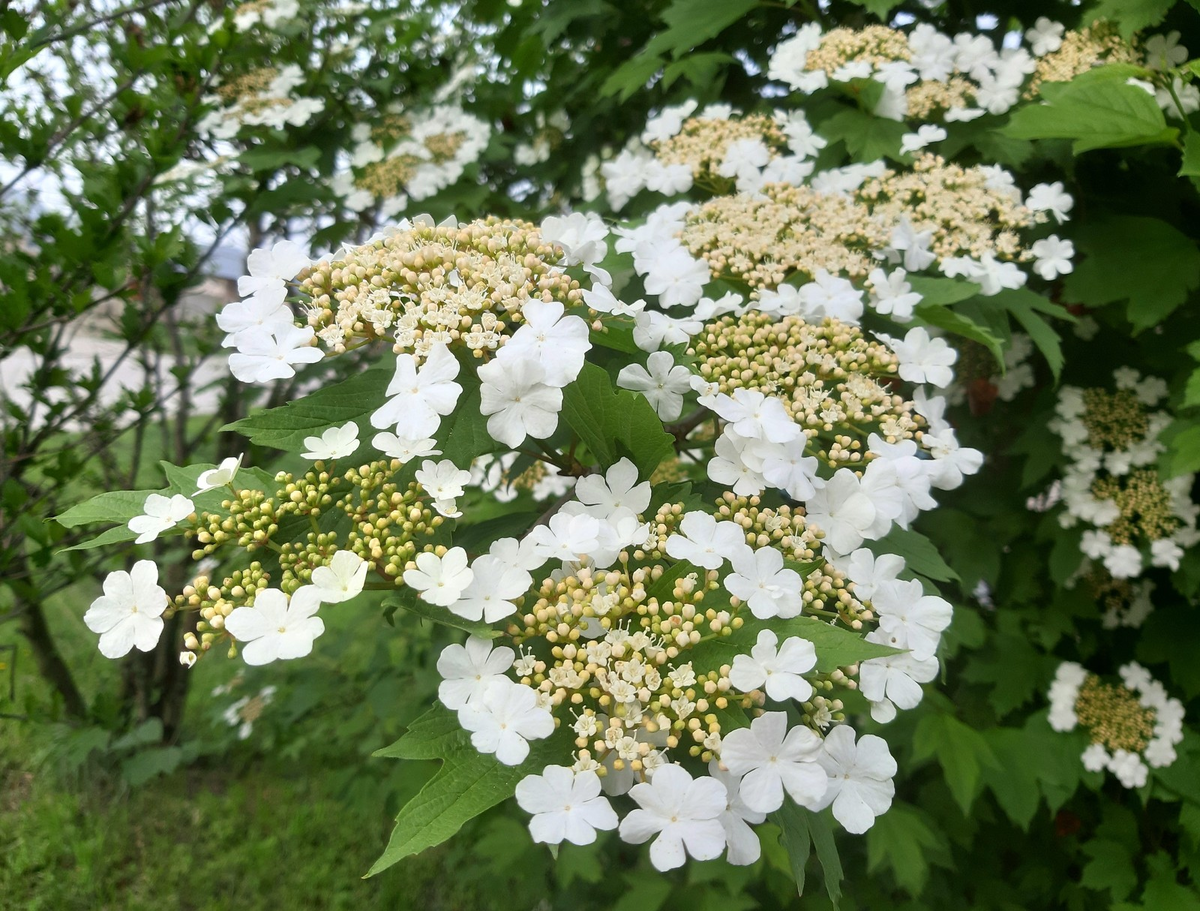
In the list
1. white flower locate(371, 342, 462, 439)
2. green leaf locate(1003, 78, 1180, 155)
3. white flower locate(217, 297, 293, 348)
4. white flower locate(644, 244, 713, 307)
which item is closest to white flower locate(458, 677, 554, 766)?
white flower locate(371, 342, 462, 439)

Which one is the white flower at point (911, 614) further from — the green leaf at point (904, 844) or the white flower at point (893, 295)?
the green leaf at point (904, 844)

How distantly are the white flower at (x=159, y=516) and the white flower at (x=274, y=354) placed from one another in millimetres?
195

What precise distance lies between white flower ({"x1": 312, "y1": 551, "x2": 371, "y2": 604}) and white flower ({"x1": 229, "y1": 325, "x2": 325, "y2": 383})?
31cm

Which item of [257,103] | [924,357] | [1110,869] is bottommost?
[1110,869]

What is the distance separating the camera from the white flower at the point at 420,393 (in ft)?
3.38

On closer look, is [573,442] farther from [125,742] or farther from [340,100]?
[125,742]

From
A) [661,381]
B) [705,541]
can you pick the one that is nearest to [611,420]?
[661,381]

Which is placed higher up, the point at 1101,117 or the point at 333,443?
the point at 333,443

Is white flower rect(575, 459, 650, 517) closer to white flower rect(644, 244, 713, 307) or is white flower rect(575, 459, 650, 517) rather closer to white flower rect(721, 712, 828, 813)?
white flower rect(721, 712, 828, 813)

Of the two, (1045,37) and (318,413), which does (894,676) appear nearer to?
(318,413)

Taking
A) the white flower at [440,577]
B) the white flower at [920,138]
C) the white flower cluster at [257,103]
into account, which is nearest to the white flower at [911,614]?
the white flower at [440,577]

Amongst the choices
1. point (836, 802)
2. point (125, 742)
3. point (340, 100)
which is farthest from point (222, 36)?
point (125, 742)

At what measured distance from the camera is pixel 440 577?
3.17ft

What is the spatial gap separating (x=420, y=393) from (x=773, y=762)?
0.65 meters
